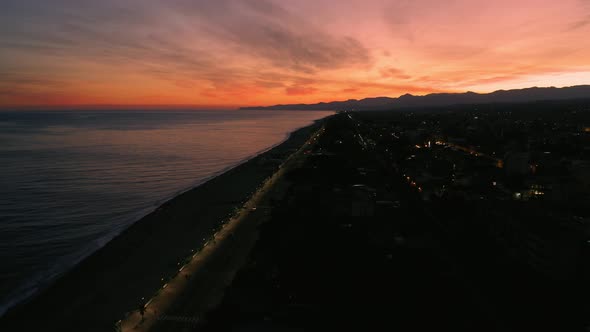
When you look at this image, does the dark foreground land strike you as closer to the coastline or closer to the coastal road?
the coastal road

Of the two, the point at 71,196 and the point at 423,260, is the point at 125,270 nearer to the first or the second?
the point at 423,260

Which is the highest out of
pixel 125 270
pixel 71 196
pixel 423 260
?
pixel 423 260

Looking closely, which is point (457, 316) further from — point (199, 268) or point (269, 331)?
point (199, 268)

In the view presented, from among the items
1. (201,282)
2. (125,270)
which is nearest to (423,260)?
(201,282)

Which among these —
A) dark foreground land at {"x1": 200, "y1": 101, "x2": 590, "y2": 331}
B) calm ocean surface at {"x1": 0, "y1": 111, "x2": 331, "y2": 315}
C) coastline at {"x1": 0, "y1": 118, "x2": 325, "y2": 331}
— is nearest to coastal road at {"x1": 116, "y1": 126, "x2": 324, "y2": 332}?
dark foreground land at {"x1": 200, "y1": 101, "x2": 590, "y2": 331}

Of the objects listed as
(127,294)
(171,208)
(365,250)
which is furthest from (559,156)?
(127,294)

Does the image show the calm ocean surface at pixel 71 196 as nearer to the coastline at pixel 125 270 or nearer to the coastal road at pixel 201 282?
the coastline at pixel 125 270

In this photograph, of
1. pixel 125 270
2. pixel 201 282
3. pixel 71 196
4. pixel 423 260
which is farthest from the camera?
pixel 71 196

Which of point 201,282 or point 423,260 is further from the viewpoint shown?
point 423,260
